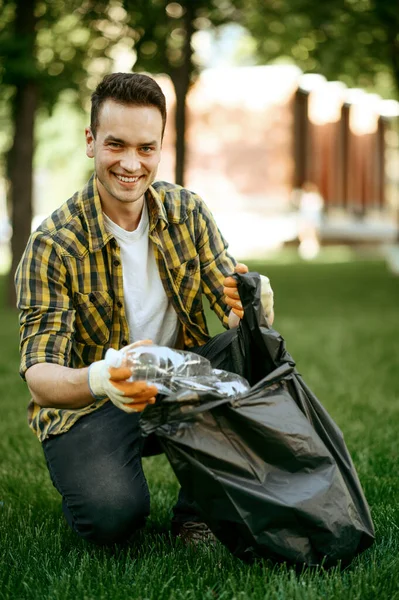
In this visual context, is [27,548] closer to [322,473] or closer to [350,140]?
[322,473]

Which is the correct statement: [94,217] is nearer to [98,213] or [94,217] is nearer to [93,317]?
[98,213]

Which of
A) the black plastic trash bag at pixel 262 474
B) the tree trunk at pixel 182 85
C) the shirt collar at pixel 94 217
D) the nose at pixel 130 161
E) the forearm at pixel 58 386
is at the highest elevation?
the tree trunk at pixel 182 85

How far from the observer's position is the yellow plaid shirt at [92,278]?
3121 millimetres

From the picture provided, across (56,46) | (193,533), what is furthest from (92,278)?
(56,46)

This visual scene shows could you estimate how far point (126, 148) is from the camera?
125 inches

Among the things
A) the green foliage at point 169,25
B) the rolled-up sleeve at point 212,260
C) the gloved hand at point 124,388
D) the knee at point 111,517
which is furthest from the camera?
the green foliage at point 169,25

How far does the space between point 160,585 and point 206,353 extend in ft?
3.06

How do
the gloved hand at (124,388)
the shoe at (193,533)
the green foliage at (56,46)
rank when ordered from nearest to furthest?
the gloved hand at (124,388), the shoe at (193,533), the green foliage at (56,46)

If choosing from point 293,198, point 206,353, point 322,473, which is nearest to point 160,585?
point 322,473

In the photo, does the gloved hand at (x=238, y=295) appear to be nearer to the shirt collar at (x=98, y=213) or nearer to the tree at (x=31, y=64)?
the shirt collar at (x=98, y=213)

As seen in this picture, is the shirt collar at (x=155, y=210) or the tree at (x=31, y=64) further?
the tree at (x=31, y=64)

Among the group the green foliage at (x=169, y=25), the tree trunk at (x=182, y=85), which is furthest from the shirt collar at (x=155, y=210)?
the tree trunk at (x=182, y=85)

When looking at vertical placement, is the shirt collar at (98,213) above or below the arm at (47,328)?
above

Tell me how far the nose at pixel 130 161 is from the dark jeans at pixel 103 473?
25.4 inches
